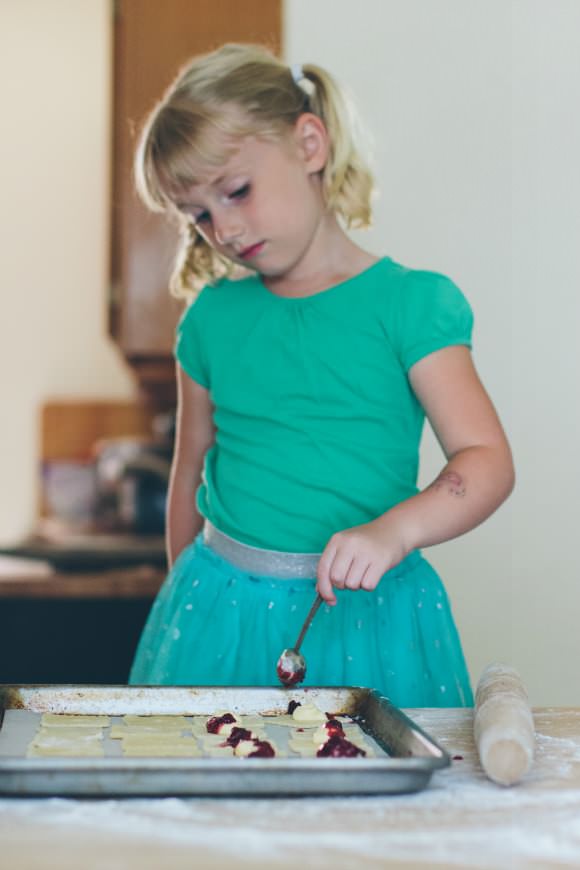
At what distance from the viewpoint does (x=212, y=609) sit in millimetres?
1429

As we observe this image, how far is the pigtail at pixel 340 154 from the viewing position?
1476 millimetres

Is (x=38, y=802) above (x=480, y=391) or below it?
below

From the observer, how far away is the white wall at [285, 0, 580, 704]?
1.81 metres

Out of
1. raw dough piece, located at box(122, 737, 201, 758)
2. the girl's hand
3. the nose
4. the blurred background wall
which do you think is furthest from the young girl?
raw dough piece, located at box(122, 737, 201, 758)

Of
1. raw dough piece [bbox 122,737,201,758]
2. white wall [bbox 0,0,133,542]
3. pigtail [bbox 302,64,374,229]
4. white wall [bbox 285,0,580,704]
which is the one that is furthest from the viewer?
white wall [bbox 0,0,133,542]

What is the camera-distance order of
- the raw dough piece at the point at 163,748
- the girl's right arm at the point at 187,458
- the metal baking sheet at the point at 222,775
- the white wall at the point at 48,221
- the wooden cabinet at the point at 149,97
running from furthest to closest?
the white wall at the point at 48,221, the wooden cabinet at the point at 149,97, the girl's right arm at the point at 187,458, the raw dough piece at the point at 163,748, the metal baking sheet at the point at 222,775

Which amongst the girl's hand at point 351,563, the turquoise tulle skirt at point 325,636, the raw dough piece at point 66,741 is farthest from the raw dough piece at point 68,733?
the turquoise tulle skirt at point 325,636

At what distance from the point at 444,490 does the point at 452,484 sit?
1cm

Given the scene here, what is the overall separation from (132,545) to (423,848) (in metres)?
2.27

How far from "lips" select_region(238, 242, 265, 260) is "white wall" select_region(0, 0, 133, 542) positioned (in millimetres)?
2565

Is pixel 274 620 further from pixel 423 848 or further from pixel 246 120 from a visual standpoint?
pixel 423 848

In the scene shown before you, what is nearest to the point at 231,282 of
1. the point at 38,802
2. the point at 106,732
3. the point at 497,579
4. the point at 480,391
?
the point at 480,391

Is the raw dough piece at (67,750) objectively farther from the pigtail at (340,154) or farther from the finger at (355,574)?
the pigtail at (340,154)

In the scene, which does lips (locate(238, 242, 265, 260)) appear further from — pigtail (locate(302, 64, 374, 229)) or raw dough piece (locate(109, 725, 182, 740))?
raw dough piece (locate(109, 725, 182, 740))
